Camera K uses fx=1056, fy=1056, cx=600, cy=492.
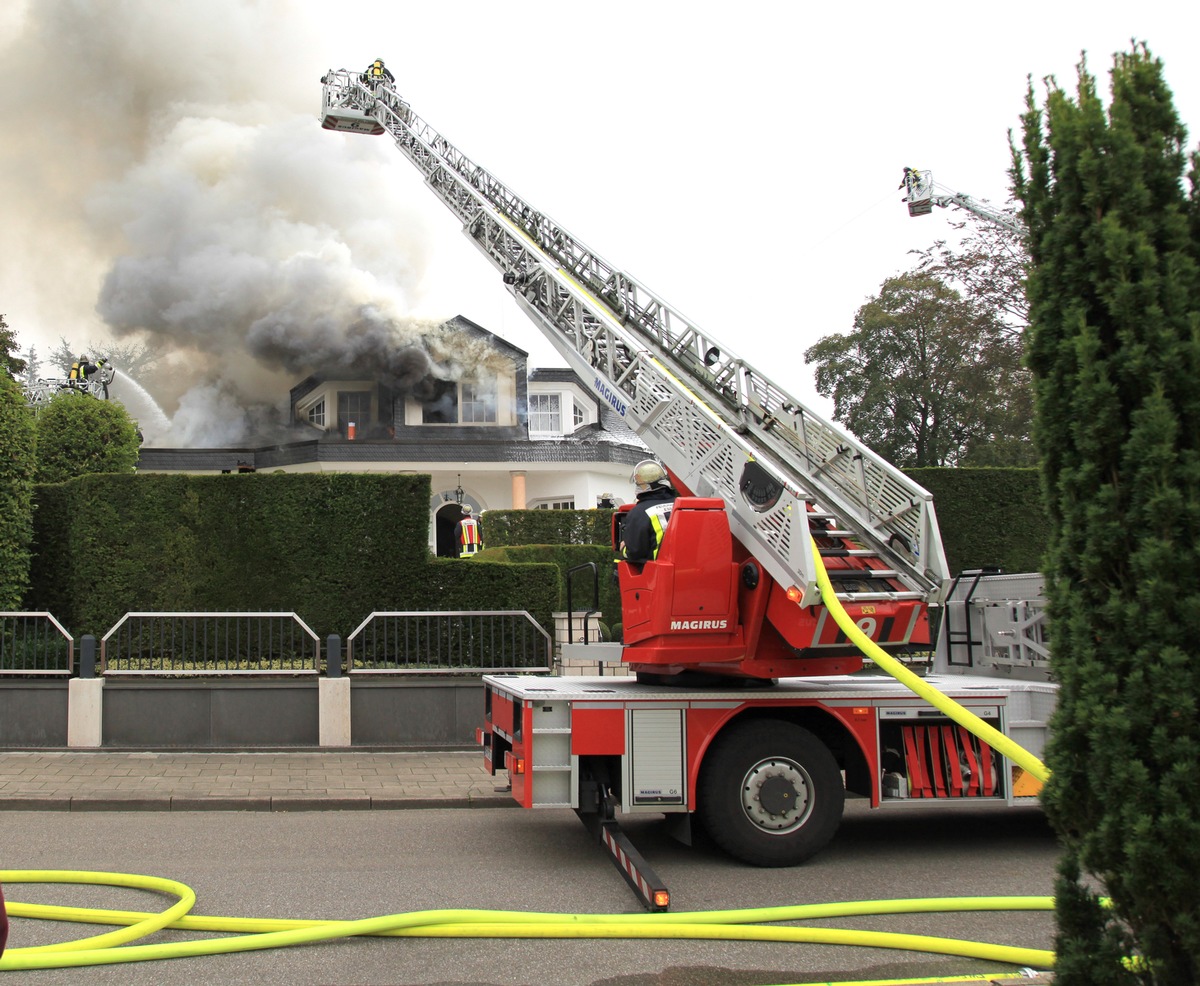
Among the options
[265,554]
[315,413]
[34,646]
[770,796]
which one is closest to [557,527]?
[265,554]

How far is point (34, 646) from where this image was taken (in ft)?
37.7

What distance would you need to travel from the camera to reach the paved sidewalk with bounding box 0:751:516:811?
888cm

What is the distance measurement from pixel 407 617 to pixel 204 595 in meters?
2.85

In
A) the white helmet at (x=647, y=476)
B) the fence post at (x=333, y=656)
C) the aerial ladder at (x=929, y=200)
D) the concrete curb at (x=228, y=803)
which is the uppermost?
the aerial ladder at (x=929, y=200)

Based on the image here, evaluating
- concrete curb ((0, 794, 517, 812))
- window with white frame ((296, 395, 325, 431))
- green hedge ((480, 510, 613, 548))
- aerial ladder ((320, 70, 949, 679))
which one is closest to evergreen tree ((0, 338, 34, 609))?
concrete curb ((0, 794, 517, 812))

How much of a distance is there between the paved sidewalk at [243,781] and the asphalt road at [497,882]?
18 cm

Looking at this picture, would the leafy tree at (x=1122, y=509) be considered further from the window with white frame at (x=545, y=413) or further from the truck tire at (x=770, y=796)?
the window with white frame at (x=545, y=413)

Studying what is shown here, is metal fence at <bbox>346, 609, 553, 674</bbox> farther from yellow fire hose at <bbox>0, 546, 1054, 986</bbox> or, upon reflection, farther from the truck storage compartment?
yellow fire hose at <bbox>0, 546, 1054, 986</bbox>

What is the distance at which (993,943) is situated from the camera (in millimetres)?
5152

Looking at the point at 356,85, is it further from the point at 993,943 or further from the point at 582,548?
the point at 993,943

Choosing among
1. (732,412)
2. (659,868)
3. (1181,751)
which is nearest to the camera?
(1181,751)

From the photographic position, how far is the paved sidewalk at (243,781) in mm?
8875

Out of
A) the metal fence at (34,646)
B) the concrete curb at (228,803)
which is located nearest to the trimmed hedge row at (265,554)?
the metal fence at (34,646)

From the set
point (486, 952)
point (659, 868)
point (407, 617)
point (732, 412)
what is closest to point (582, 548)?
point (407, 617)
